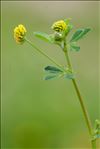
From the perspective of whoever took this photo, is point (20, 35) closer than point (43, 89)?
Yes

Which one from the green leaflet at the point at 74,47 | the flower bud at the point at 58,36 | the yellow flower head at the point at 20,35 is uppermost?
the yellow flower head at the point at 20,35

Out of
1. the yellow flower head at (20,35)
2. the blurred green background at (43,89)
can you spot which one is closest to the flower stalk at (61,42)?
the yellow flower head at (20,35)

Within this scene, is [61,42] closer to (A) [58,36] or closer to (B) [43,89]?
(A) [58,36]

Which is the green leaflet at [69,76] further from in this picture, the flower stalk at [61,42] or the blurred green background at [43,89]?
the blurred green background at [43,89]

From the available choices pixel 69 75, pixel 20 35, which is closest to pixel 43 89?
pixel 20 35

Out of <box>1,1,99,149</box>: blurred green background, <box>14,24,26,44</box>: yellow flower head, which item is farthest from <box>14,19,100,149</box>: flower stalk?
<box>1,1,99,149</box>: blurred green background

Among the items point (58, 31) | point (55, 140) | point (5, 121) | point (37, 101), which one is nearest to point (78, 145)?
point (55, 140)

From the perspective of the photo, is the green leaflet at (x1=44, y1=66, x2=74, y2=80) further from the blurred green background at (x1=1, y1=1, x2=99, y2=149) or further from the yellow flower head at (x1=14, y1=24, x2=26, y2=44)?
the blurred green background at (x1=1, y1=1, x2=99, y2=149)

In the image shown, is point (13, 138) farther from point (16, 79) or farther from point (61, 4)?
point (61, 4)
